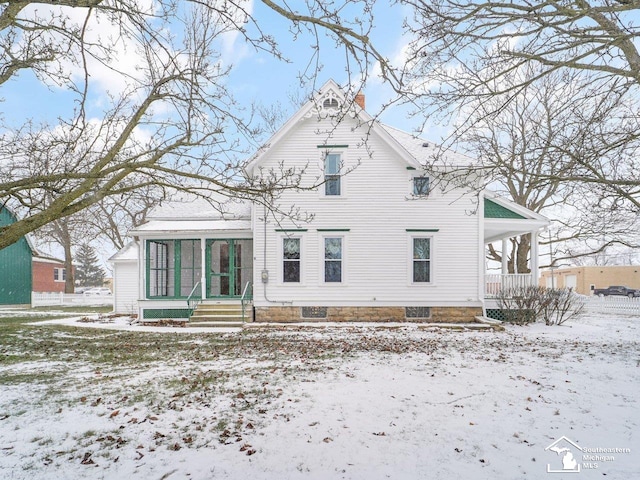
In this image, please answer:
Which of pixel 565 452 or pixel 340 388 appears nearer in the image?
pixel 565 452

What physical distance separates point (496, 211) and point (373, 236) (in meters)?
4.75

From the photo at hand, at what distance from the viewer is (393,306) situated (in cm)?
1379

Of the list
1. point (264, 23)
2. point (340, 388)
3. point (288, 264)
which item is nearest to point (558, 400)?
point (340, 388)

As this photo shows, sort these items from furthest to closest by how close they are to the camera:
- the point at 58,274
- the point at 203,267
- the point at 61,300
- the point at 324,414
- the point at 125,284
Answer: the point at 58,274 → the point at 61,300 → the point at 125,284 → the point at 203,267 → the point at 324,414

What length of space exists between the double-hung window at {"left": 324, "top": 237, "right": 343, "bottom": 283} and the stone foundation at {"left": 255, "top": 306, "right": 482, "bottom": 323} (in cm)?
111

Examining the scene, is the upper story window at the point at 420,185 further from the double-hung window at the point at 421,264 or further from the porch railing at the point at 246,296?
the porch railing at the point at 246,296

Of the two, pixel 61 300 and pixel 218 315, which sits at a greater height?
pixel 218 315

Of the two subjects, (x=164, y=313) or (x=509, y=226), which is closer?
(x=509, y=226)

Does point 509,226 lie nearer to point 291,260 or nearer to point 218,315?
point 291,260

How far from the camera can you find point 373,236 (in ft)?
45.4

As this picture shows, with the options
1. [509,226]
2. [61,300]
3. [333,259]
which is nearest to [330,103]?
[333,259]

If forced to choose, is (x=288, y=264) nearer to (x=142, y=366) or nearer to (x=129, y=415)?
(x=142, y=366)

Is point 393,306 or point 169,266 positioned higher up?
point 169,266

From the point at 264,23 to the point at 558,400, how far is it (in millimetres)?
6240
